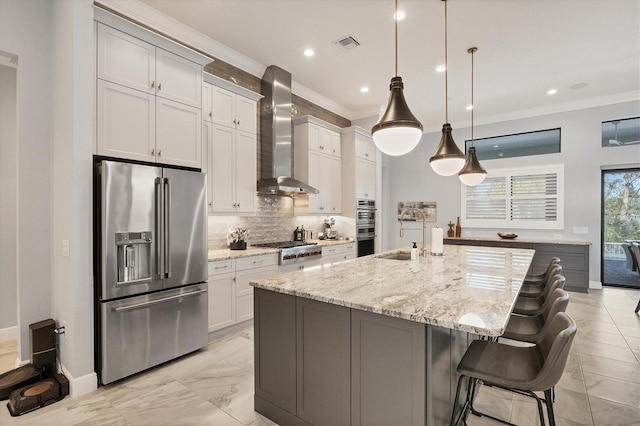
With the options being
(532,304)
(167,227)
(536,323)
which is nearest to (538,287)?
(532,304)

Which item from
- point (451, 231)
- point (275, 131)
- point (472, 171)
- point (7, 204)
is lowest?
point (451, 231)

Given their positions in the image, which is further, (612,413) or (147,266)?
(147,266)

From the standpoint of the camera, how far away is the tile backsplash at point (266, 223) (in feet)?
13.2

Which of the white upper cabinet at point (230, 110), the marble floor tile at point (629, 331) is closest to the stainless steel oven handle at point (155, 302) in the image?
the white upper cabinet at point (230, 110)

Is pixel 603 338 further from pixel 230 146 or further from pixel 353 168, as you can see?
pixel 230 146

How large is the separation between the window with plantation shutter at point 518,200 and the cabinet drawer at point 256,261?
16.1ft

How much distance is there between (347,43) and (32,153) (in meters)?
3.43

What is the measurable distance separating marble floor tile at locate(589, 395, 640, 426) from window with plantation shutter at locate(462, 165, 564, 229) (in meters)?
4.64

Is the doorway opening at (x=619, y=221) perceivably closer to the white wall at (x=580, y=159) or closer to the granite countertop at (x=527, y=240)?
the white wall at (x=580, y=159)

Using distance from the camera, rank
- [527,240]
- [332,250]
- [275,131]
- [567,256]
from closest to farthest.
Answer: [275,131], [332,250], [567,256], [527,240]

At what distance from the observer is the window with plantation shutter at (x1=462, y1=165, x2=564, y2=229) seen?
6.02m

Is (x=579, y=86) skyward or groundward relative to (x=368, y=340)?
skyward

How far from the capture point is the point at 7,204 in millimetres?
3447

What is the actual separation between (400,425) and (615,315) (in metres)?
4.49
